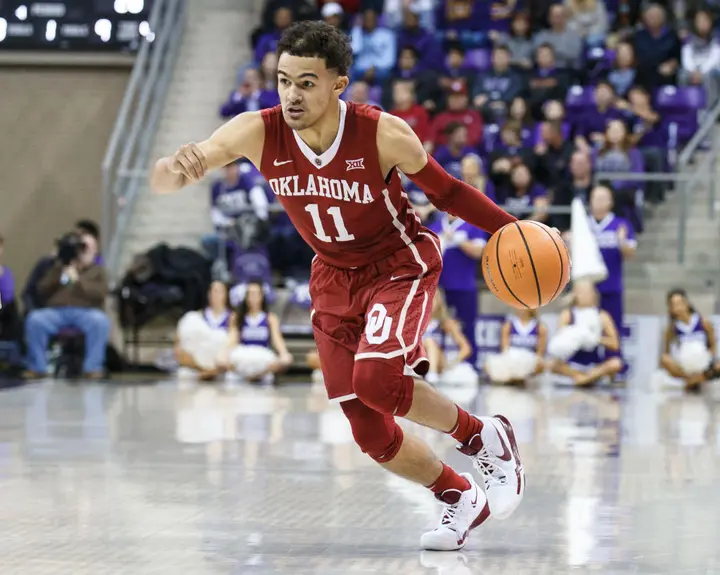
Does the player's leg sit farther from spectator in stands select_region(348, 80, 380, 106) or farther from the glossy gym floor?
spectator in stands select_region(348, 80, 380, 106)

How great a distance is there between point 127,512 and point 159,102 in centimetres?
1036

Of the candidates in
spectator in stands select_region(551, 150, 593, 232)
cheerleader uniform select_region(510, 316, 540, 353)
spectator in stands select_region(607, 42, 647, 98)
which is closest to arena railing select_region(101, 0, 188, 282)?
cheerleader uniform select_region(510, 316, 540, 353)

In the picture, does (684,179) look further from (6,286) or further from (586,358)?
(6,286)

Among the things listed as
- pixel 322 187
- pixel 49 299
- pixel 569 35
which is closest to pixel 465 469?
pixel 322 187

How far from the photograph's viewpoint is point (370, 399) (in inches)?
165

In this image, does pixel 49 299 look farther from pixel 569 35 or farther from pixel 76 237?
pixel 569 35

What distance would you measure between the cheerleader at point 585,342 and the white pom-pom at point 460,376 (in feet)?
2.45

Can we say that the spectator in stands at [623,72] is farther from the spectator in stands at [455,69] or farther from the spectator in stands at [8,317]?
the spectator in stands at [8,317]

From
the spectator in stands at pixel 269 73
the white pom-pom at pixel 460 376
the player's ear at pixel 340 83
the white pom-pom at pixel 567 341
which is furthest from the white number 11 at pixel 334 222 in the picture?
the spectator in stands at pixel 269 73

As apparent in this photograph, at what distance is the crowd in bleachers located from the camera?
39.4ft

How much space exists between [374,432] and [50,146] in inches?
461

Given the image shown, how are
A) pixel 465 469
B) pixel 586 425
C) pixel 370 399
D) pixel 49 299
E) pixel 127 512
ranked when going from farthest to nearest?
pixel 49 299, pixel 586 425, pixel 465 469, pixel 127 512, pixel 370 399

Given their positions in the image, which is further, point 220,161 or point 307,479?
point 307,479

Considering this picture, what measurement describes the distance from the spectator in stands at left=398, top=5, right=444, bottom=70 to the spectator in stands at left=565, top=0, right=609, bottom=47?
5.02ft
